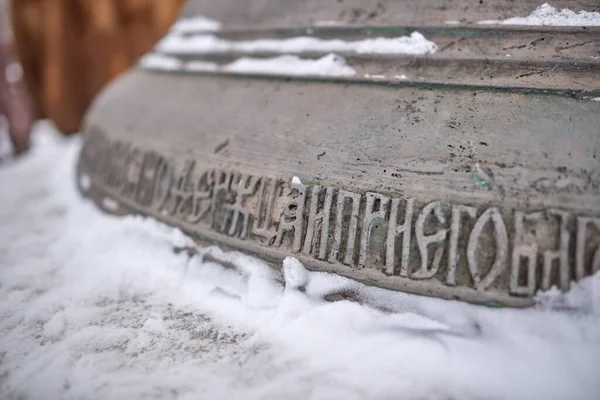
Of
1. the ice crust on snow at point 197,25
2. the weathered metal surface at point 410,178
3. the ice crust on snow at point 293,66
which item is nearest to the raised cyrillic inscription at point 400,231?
the weathered metal surface at point 410,178

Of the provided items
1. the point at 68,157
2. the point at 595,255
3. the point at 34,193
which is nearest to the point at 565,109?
the point at 595,255

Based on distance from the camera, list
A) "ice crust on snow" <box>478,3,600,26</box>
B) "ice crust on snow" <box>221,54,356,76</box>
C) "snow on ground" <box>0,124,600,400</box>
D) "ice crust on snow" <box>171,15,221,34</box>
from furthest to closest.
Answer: "ice crust on snow" <box>171,15,221,34</box>, "ice crust on snow" <box>221,54,356,76</box>, "ice crust on snow" <box>478,3,600,26</box>, "snow on ground" <box>0,124,600,400</box>

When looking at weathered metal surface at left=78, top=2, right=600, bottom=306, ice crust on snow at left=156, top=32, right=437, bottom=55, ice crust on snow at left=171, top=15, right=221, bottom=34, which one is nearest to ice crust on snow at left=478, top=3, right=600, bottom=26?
weathered metal surface at left=78, top=2, right=600, bottom=306

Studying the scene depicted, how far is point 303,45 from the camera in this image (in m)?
1.00

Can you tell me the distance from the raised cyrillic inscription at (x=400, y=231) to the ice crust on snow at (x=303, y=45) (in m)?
0.30

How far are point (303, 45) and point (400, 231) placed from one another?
48 centimetres

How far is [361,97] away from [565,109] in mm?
336

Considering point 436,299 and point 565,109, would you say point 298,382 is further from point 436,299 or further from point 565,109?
point 565,109

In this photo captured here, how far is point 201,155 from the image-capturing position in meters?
0.98

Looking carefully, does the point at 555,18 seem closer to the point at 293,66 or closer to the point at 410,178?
the point at 410,178

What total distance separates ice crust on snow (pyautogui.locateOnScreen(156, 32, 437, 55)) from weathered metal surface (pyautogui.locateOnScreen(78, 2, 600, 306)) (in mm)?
31

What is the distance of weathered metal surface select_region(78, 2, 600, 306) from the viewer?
26.7 inches

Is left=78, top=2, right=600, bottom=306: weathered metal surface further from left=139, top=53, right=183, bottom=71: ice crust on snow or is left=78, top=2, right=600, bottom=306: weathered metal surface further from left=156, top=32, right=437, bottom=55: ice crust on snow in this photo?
left=139, top=53, right=183, bottom=71: ice crust on snow

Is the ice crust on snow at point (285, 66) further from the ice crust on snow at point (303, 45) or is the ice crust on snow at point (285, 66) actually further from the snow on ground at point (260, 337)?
the snow on ground at point (260, 337)
